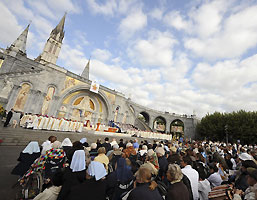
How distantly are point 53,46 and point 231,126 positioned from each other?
154ft

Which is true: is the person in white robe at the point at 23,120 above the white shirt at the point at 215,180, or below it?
above

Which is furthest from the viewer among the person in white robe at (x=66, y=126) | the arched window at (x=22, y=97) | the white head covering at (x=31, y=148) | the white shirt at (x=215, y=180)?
the arched window at (x=22, y=97)

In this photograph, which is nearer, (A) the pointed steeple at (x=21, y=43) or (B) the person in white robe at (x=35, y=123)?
(B) the person in white robe at (x=35, y=123)

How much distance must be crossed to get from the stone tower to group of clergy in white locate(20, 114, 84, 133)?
24979mm

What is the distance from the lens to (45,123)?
11391 millimetres

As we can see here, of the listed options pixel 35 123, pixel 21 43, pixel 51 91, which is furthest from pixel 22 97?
pixel 21 43

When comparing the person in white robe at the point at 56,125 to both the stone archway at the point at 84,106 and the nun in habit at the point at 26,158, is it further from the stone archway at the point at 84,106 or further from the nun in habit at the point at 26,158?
the nun in habit at the point at 26,158

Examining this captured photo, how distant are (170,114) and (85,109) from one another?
82.2 ft

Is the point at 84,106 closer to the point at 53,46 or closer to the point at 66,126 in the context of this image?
the point at 66,126

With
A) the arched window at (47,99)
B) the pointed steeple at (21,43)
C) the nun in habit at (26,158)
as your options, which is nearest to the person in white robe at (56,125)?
the arched window at (47,99)

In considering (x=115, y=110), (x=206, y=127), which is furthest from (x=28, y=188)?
(x=206, y=127)

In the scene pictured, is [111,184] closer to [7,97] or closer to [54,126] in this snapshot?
[54,126]

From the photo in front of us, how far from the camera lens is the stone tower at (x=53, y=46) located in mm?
30984

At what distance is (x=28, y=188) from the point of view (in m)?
2.70
